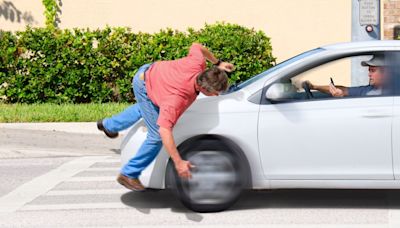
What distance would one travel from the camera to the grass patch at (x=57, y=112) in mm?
13883

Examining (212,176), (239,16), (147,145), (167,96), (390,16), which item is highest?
(167,96)

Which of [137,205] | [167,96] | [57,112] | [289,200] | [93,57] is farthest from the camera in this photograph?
[93,57]

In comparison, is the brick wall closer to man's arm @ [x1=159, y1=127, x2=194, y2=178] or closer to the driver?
the driver

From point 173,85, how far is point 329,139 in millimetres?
1340

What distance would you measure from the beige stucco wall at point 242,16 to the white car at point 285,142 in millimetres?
9246

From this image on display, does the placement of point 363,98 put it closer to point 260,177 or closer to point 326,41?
point 260,177

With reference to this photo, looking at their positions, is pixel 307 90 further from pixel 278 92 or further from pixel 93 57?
pixel 93 57

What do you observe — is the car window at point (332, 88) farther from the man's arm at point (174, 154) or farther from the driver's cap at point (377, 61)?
the man's arm at point (174, 154)

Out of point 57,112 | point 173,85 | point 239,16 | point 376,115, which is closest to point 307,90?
point 376,115

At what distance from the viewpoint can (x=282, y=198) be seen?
854 centimetres

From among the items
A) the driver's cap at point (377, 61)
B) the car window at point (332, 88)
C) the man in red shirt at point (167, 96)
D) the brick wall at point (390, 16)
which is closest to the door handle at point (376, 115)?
the car window at point (332, 88)

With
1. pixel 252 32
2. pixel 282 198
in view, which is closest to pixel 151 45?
pixel 252 32

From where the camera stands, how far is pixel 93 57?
616 inches

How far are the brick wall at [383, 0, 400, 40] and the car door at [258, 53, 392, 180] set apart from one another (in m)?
9.39
